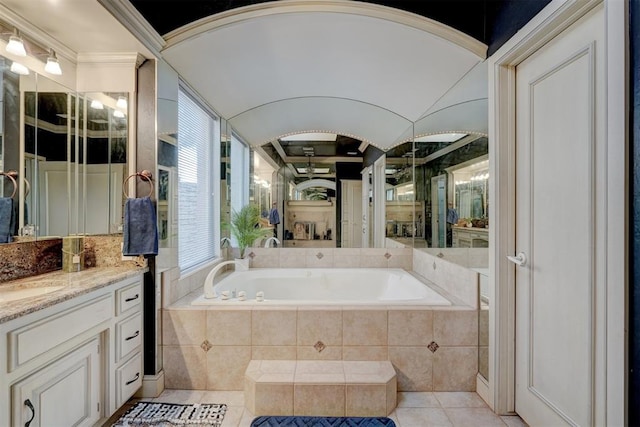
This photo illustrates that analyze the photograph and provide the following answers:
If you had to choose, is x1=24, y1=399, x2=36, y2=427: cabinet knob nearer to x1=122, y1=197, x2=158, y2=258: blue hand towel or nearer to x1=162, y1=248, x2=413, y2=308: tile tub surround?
x1=122, y1=197, x2=158, y2=258: blue hand towel

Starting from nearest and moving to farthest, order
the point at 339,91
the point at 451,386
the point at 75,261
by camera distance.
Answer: the point at 75,261
the point at 451,386
the point at 339,91

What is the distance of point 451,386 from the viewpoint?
2156 millimetres

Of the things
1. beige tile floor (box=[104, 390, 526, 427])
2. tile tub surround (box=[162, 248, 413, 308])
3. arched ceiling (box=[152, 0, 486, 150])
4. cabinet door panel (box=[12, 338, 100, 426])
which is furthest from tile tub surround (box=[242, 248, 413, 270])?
cabinet door panel (box=[12, 338, 100, 426])

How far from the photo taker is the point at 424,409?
77.7 inches

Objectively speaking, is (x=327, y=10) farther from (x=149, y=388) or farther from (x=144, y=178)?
(x=149, y=388)

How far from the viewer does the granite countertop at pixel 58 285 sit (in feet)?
4.18

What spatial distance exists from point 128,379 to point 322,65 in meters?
2.66

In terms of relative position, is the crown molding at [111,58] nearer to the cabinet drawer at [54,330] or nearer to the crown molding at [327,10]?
the crown molding at [327,10]

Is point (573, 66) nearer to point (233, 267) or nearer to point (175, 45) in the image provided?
point (175, 45)

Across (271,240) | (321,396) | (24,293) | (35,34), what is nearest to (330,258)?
(271,240)

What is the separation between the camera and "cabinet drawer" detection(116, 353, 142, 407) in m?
1.83

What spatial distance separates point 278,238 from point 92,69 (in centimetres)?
224

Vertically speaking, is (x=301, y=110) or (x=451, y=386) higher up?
(x=301, y=110)

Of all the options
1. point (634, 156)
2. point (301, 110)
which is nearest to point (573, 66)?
point (634, 156)
